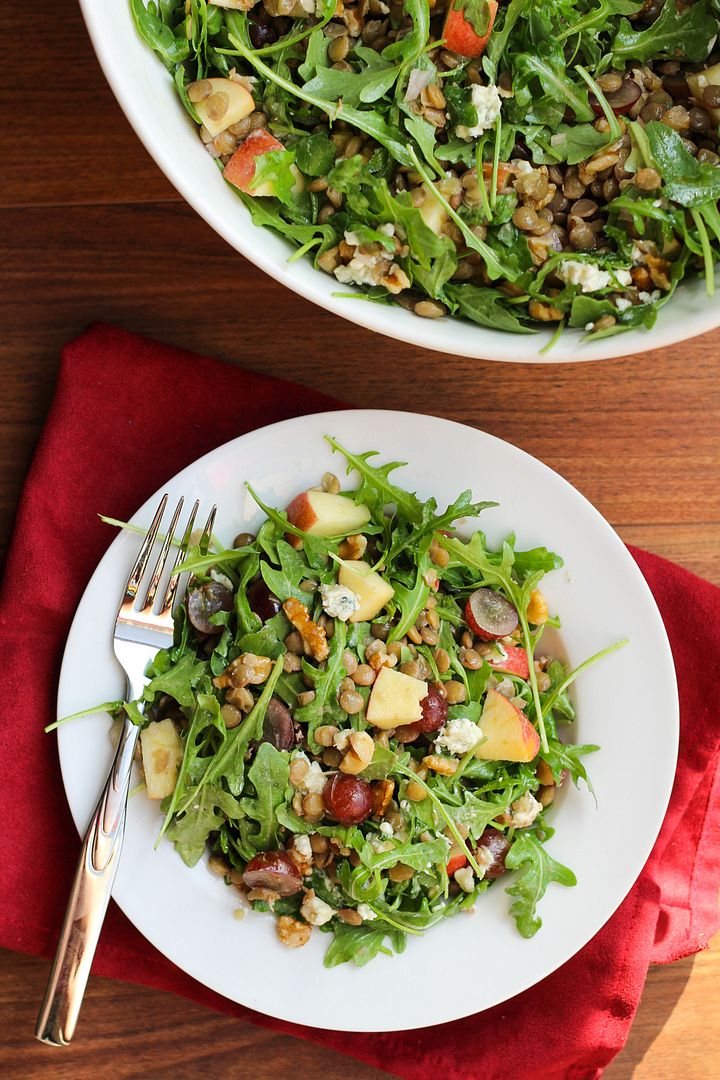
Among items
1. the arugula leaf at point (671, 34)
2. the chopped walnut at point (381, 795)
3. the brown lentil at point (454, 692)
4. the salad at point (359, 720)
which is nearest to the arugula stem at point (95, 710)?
the salad at point (359, 720)

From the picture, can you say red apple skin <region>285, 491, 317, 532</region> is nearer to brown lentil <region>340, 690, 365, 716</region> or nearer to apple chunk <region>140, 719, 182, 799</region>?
brown lentil <region>340, 690, 365, 716</region>

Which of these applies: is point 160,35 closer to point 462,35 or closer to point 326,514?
point 462,35

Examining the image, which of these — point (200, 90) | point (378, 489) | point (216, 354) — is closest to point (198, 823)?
point (378, 489)

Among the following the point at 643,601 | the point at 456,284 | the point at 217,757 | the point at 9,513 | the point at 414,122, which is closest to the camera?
the point at 414,122

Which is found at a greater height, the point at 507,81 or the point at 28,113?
the point at 507,81

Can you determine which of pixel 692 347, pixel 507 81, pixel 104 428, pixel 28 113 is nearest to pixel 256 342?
pixel 104 428

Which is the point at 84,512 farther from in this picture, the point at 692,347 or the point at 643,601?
the point at 692,347

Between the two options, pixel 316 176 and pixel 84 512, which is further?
pixel 84 512
